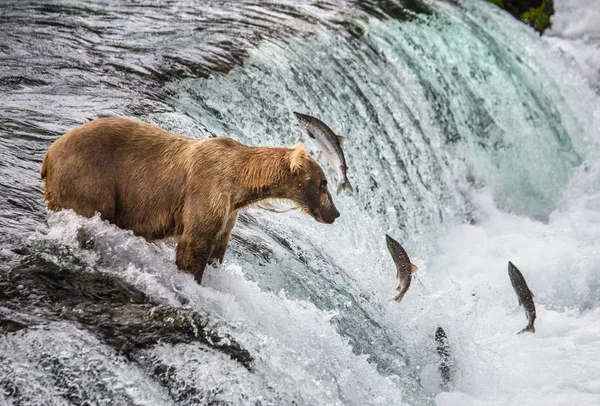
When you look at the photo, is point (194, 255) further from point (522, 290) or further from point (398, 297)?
point (522, 290)

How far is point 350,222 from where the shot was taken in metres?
6.98

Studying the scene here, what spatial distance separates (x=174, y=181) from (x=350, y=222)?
2.85m

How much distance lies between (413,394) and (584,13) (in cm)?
920

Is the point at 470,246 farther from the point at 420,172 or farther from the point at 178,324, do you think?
the point at 178,324

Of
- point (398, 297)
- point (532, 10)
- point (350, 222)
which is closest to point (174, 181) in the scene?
point (398, 297)

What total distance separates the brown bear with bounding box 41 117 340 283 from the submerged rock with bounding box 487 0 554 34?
9300 mm

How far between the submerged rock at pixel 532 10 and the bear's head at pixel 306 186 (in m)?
9.21

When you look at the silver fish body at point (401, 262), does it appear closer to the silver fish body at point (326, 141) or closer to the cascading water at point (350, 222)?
the cascading water at point (350, 222)

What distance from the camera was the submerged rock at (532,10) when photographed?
1276 cm

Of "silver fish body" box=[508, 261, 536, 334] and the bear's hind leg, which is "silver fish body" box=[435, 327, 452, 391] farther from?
the bear's hind leg

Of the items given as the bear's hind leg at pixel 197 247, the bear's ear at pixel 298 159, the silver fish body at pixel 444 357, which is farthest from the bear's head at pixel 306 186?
the silver fish body at pixel 444 357

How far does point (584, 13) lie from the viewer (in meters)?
12.7

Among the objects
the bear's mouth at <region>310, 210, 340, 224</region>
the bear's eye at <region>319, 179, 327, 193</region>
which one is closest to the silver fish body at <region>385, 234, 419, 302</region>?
the bear's mouth at <region>310, 210, 340, 224</region>

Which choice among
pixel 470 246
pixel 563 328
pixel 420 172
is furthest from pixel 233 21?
pixel 563 328
